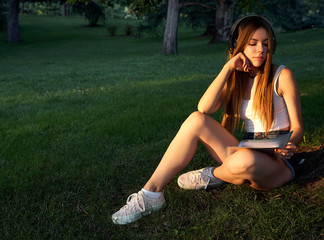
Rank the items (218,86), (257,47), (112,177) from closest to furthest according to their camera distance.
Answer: (257,47)
(218,86)
(112,177)

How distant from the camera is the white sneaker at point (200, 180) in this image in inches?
129

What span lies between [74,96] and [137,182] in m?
4.63

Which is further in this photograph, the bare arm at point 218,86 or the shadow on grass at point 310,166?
the shadow on grass at point 310,166

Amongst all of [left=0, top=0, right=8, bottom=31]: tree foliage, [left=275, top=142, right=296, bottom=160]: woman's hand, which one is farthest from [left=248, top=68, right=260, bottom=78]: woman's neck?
[left=0, top=0, right=8, bottom=31]: tree foliage

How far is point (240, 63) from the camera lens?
301cm

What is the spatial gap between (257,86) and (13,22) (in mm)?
32609

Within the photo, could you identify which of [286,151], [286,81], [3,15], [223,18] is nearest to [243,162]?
[286,151]

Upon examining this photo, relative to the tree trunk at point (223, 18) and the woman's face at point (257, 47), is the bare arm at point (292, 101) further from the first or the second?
the tree trunk at point (223, 18)

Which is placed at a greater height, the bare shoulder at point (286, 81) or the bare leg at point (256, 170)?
the bare shoulder at point (286, 81)

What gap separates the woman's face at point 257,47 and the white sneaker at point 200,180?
1085 millimetres

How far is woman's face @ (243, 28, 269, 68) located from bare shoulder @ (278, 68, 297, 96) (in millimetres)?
202

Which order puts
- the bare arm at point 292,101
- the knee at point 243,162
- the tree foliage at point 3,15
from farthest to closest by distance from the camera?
the tree foliage at point 3,15 < the bare arm at point 292,101 < the knee at point 243,162

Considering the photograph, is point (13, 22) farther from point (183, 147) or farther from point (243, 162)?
point (243, 162)

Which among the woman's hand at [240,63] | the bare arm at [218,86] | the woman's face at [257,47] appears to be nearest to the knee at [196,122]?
the bare arm at [218,86]
